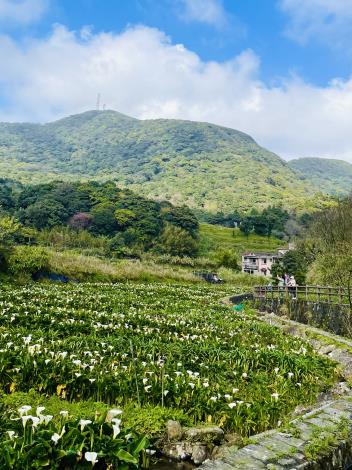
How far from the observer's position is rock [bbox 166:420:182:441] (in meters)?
5.75

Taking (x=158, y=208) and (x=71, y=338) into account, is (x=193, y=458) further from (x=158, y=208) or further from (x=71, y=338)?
(x=158, y=208)

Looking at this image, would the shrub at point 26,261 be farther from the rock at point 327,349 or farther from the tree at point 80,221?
the tree at point 80,221

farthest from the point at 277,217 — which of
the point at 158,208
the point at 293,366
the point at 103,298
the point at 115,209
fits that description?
the point at 293,366

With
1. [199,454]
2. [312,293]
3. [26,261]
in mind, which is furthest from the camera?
[26,261]

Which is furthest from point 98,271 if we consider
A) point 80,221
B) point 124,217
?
point 124,217

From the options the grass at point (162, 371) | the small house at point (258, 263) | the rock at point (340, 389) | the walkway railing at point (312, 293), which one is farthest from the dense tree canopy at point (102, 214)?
the rock at point (340, 389)

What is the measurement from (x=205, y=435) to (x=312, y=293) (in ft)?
56.2

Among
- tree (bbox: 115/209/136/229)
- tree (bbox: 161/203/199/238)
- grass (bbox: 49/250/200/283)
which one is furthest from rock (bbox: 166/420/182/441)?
tree (bbox: 161/203/199/238)

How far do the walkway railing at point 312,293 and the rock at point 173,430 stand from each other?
39.4 feet

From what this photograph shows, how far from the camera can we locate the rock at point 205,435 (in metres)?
5.73

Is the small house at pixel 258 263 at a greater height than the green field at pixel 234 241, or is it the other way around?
the green field at pixel 234 241

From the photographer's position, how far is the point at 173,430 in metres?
5.79

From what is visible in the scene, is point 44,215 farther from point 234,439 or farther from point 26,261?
point 234,439

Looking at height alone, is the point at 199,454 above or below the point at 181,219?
below
